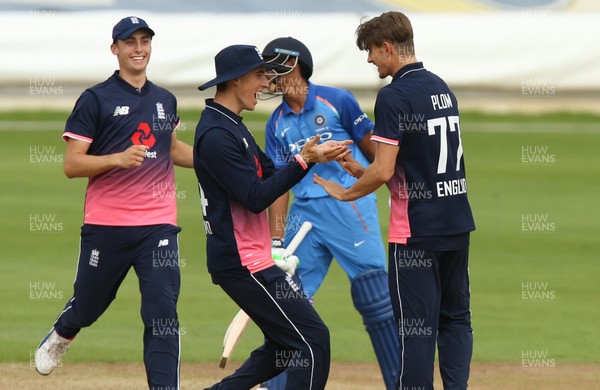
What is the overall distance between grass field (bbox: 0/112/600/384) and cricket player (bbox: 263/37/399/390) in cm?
156

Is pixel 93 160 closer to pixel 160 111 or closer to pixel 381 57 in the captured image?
pixel 160 111

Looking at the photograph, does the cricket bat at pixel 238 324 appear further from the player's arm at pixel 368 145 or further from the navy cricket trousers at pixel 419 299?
the navy cricket trousers at pixel 419 299

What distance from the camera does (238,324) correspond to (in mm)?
8719

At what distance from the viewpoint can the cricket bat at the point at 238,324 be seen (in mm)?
8484

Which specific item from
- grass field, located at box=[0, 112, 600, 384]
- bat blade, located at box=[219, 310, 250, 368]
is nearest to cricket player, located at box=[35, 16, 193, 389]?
bat blade, located at box=[219, 310, 250, 368]

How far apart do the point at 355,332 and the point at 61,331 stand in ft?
11.4

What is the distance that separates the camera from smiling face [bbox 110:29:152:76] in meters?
8.54

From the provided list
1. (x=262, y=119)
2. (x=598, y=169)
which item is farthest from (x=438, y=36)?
(x=598, y=169)

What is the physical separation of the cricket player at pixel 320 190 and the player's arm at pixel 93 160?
1318 millimetres

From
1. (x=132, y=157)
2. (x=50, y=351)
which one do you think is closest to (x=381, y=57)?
(x=132, y=157)

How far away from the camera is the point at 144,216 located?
27.6 ft

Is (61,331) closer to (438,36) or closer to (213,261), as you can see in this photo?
(213,261)

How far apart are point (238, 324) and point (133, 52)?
2.03 m

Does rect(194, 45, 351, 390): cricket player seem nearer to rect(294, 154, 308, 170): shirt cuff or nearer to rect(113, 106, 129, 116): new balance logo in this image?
rect(294, 154, 308, 170): shirt cuff
